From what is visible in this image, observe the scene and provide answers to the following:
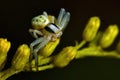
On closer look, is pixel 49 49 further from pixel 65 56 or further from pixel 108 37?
pixel 108 37

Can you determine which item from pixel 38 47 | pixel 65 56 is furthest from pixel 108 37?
pixel 38 47

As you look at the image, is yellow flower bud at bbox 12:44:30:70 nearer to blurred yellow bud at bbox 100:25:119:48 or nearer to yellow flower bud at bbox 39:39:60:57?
yellow flower bud at bbox 39:39:60:57

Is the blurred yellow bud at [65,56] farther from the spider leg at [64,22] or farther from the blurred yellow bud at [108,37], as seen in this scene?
the blurred yellow bud at [108,37]

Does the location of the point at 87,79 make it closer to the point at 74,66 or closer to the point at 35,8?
the point at 74,66

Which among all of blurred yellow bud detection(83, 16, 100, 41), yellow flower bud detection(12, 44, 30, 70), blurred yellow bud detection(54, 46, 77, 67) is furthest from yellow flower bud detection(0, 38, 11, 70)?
blurred yellow bud detection(83, 16, 100, 41)

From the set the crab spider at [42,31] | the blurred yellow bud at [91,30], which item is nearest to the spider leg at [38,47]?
the crab spider at [42,31]

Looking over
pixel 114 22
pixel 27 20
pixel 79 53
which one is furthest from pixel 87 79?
pixel 114 22
